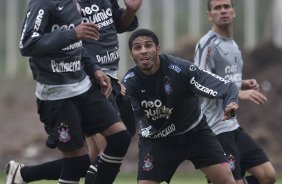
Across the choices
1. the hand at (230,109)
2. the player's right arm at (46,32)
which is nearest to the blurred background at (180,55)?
the hand at (230,109)

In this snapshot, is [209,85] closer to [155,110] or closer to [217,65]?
[155,110]

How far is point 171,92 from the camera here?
9461mm

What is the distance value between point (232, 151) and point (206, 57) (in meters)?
0.95

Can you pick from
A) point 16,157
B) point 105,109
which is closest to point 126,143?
point 105,109

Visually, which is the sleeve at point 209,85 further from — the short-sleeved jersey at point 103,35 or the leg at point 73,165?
the leg at point 73,165

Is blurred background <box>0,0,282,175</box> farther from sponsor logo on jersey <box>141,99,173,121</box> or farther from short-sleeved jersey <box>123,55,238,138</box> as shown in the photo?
sponsor logo on jersey <box>141,99,173,121</box>

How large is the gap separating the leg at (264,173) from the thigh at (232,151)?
11.2 inches

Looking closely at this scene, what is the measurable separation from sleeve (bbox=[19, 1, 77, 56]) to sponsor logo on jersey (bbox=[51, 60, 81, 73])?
236 millimetres

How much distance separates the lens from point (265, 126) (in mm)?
21922

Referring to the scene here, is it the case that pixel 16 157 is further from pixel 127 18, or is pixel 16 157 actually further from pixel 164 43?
pixel 127 18

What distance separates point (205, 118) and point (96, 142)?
3.43ft

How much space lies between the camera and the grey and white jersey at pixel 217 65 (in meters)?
10.5

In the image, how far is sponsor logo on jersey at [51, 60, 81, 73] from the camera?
8.91m

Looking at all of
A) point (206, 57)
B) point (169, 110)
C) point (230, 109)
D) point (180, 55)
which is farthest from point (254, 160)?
point (180, 55)
